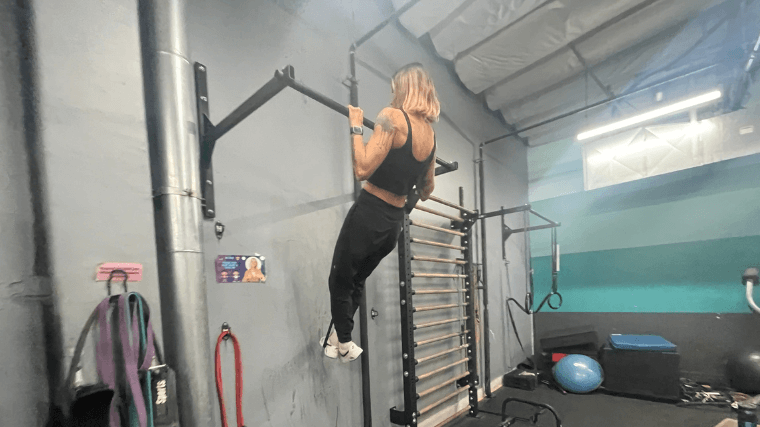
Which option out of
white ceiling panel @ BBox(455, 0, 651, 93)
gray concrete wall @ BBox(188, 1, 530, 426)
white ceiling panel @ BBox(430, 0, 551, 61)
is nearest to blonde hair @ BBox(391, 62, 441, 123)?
gray concrete wall @ BBox(188, 1, 530, 426)

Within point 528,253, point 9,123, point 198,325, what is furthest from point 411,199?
point 528,253

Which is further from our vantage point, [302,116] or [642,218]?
[642,218]

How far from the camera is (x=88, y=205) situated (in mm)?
1090

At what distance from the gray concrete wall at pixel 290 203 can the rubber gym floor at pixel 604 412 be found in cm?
115

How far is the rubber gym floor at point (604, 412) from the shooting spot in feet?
8.73

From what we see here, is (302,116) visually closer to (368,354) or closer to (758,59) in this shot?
(368,354)

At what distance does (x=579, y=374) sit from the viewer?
3.33m

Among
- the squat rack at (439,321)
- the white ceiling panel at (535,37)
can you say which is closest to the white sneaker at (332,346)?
the squat rack at (439,321)

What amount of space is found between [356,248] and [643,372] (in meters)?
3.50

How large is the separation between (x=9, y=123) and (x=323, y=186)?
121 centimetres

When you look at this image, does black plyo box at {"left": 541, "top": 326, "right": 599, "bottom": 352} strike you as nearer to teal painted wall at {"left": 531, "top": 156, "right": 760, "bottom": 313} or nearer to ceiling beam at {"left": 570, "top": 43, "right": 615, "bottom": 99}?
teal painted wall at {"left": 531, "top": 156, "right": 760, "bottom": 313}

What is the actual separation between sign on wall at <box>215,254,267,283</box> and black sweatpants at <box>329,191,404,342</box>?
14.7 inches

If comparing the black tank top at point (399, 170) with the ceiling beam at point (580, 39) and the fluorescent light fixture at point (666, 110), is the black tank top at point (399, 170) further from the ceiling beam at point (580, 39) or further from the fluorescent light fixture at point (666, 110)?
the fluorescent light fixture at point (666, 110)

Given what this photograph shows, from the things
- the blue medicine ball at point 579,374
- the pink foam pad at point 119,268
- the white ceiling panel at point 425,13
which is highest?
the white ceiling panel at point 425,13
